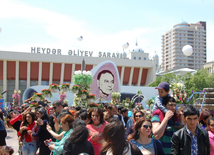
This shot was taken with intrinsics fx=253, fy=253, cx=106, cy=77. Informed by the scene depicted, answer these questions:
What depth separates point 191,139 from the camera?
9.70 ft

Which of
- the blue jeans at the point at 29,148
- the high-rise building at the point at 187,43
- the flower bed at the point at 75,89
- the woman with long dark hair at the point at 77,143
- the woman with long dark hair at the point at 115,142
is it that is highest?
the high-rise building at the point at 187,43

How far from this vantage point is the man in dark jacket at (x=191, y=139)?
2934 mm

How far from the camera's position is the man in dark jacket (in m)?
2.93

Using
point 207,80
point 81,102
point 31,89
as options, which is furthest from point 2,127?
point 207,80

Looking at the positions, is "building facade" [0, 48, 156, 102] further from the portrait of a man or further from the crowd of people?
the crowd of people

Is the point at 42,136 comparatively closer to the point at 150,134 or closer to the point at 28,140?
the point at 28,140

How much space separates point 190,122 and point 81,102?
10744mm

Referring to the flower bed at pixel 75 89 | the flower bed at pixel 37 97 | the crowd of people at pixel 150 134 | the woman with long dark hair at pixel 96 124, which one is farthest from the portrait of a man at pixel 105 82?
the crowd of people at pixel 150 134

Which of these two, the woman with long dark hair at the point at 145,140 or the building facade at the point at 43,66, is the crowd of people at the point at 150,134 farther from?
the building facade at the point at 43,66

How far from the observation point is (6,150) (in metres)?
3.68

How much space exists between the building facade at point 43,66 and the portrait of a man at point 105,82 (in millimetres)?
26366

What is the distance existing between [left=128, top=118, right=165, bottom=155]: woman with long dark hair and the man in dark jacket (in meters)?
0.19

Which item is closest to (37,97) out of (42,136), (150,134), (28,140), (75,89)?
(75,89)

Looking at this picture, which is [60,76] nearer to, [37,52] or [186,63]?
[37,52]
